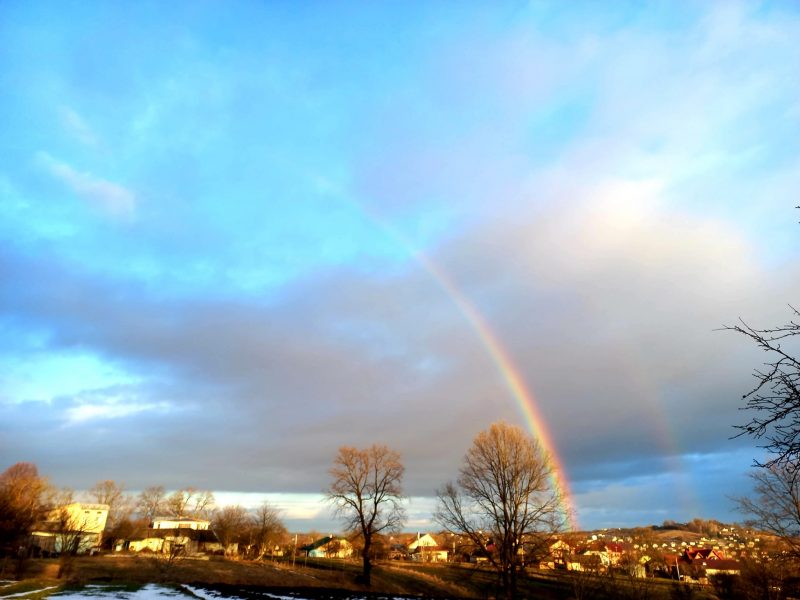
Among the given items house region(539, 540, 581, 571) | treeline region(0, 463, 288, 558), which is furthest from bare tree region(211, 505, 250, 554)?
house region(539, 540, 581, 571)

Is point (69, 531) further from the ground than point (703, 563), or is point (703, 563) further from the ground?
point (69, 531)

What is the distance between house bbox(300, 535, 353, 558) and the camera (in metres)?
103

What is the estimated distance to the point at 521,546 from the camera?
36.2 m

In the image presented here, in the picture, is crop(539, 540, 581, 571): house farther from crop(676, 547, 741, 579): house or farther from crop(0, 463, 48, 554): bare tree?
crop(0, 463, 48, 554): bare tree

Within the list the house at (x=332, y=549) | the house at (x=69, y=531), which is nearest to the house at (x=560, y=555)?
the house at (x=69, y=531)

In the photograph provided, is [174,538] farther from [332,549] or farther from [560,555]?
[560,555]

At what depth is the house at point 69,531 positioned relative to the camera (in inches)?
1586

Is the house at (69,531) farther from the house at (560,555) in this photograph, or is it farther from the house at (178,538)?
the house at (560,555)

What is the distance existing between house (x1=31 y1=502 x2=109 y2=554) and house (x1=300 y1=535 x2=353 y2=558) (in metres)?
38.4

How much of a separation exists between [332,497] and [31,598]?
112 ft

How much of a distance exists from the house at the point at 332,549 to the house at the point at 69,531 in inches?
1512

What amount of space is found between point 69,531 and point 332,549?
235ft

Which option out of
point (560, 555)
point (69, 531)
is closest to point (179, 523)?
point (69, 531)

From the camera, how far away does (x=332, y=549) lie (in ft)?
339
